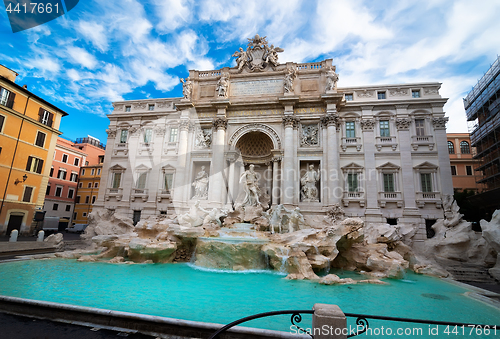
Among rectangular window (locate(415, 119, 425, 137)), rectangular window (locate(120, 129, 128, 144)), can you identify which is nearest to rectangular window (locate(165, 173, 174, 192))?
rectangular window (locate(120, 129, 128, 144))

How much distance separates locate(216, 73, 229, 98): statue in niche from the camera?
22.0 metres

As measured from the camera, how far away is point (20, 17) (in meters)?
14.1

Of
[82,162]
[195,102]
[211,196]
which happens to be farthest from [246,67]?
[82,162]

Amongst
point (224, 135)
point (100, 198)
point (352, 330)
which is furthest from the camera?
point (100, 198)

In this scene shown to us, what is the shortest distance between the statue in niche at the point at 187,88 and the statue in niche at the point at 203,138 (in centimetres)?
321

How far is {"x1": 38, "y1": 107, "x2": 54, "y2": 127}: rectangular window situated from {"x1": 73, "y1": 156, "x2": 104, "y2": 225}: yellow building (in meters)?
12.9

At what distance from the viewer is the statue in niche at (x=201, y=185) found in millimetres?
21062

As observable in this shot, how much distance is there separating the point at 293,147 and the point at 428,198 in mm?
10227

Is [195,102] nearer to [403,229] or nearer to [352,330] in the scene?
[403,229]

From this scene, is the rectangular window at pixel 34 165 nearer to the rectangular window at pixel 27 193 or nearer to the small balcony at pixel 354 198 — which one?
the rectangular window at pixel 27 193

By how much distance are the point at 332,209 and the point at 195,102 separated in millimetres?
14657

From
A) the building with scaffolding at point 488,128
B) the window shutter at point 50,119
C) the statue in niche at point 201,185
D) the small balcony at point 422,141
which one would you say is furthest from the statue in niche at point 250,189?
the window shutter at point 50,119

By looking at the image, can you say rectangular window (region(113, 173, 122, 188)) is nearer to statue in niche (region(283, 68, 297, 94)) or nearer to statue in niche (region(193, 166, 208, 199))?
statue in niche (region(193, 166, 208, 199))

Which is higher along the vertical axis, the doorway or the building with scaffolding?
the building with scaffolding
